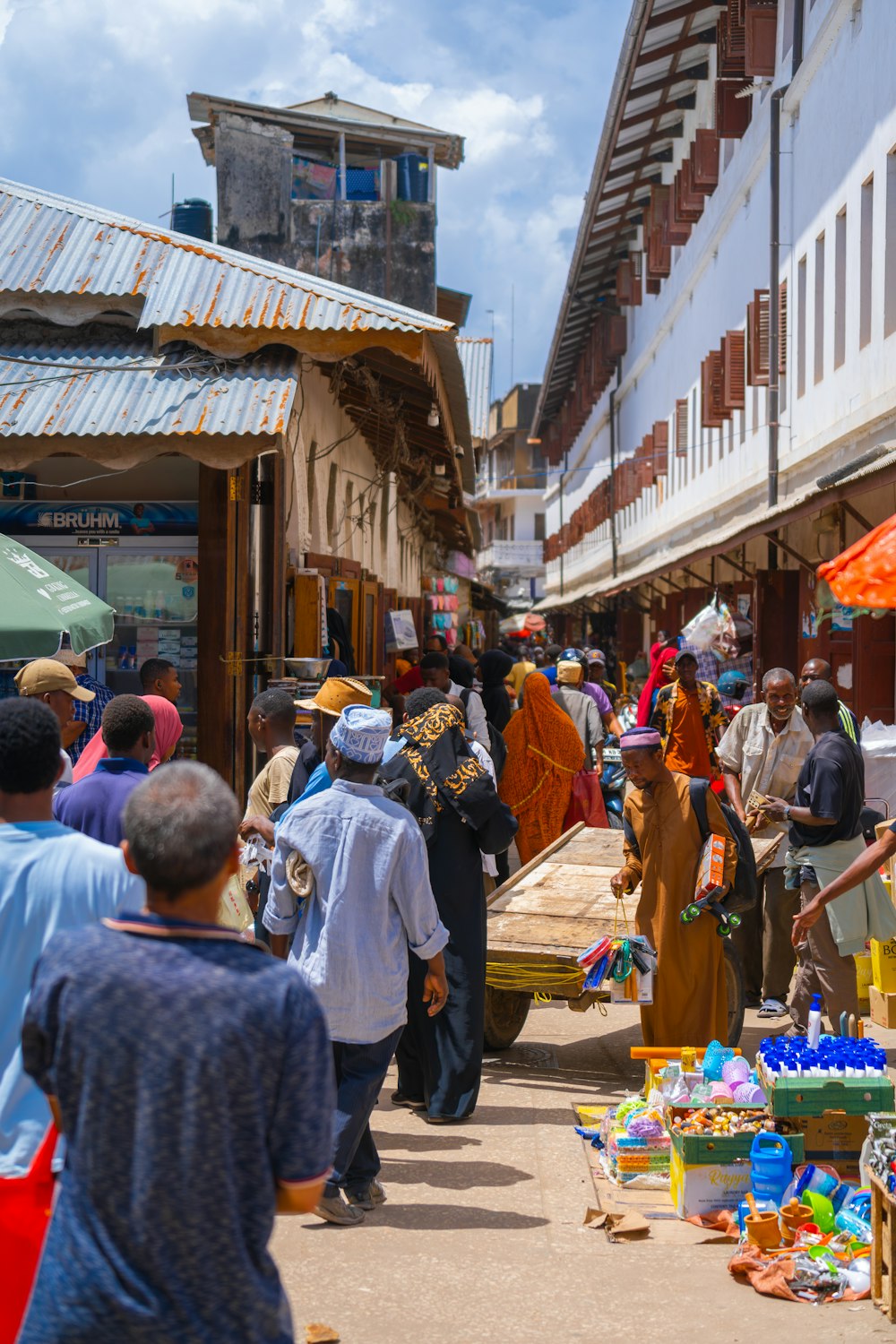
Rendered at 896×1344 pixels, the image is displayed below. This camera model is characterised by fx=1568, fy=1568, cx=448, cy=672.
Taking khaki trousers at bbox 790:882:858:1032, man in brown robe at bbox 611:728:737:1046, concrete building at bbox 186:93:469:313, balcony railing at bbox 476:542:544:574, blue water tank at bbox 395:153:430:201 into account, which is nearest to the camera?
man in brown robe at bbox 611:728:737:1046

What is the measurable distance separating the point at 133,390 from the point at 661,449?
19.2 m

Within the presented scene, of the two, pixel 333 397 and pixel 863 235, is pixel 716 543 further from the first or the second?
pixel 333 397

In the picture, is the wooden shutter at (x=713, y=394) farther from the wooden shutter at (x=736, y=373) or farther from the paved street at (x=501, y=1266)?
the paved street at (x=501, y=1266)

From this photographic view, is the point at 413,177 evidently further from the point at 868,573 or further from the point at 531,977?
the point at 531,977

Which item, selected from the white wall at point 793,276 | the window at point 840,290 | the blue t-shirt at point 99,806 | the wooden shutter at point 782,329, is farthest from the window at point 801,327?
the blue t-shirt at point 99,806

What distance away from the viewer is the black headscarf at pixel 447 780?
21.5 ft

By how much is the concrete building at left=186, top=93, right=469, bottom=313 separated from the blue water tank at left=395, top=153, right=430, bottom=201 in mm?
14

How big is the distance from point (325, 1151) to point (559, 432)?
53.2 metres

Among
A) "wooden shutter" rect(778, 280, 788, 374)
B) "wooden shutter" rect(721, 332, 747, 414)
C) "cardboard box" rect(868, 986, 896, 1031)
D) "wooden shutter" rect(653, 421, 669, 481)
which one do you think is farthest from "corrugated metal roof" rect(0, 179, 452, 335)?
"wooden shutter" rect(653, 421, 669, 481)

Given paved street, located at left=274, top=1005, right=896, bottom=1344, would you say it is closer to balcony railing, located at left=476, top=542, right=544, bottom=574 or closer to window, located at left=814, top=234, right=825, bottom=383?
window, located at left=814, top=234, right=825, bottom=383

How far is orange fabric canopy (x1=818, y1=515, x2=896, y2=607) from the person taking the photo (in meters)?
6.86

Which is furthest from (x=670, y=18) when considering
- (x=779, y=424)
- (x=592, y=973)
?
(x=592, y=973)

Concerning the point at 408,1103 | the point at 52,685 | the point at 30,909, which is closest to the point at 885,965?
the point at 408,1103

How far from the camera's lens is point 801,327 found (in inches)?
656
